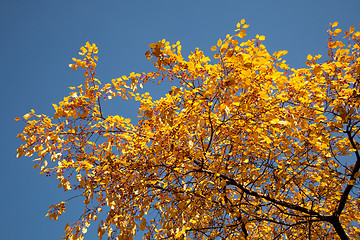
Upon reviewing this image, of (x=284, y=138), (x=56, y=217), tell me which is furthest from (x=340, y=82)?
(x=56, y=217)

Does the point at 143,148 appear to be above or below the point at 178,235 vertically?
above

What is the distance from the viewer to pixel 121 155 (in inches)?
151

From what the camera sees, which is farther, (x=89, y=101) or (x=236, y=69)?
(x=89, y=101)

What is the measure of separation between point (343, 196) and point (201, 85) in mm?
3000

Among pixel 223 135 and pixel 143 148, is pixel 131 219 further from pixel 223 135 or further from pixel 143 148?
pixel 223 135

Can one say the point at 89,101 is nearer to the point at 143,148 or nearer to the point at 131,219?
the point at 143,148

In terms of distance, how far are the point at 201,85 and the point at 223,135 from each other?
1.28 meters

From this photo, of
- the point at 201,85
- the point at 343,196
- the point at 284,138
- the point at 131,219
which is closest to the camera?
the point at 201,85

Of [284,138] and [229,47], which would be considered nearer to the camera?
[229,47]

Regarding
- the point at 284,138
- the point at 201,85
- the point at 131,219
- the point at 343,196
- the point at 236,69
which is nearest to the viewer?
the point at 236,69

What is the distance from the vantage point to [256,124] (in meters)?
2.90

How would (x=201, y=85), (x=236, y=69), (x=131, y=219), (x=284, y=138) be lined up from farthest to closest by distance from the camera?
(x=284, y=138) < (x=131, y=219) < (x=201, y=85) < (x=236, y=69)

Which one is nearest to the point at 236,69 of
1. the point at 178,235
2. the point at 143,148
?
the point at 143,148

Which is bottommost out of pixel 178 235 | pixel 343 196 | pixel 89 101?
pixel 178 235
